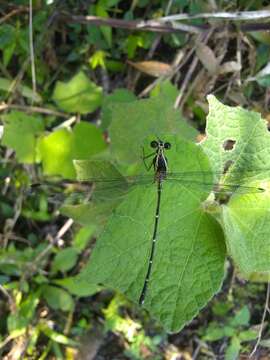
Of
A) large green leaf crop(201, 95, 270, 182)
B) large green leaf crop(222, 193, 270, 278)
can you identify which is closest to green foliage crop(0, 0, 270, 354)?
large green leaf crop(201, 95, 270, 182)

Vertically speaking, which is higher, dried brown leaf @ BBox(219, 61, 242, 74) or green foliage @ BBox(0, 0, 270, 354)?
dried brown leaf @ BBox(219, 61, 242, 74)

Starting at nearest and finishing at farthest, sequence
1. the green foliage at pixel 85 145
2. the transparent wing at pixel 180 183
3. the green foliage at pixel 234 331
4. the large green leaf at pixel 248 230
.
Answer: the large green leaf at pixel 248 230, the transparent wing at pixel 180 183, the green foliage at pixel 85 145, the green foliage at pixel 234 331

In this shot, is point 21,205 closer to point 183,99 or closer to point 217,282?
point 183,99

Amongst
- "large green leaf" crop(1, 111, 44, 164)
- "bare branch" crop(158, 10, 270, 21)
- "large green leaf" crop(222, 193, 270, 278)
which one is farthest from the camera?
"large green leaf" crop(1, 111, 44, 164)

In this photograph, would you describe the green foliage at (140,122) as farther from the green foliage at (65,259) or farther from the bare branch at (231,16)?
the green foliage at (65,259)

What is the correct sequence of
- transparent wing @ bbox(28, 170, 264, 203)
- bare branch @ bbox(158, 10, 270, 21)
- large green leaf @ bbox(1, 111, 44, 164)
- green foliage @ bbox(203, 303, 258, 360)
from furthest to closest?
green foliage @ bbox(203, 303, 258, 360)
large green leaf @ bbox(1, 111, 44, 164)
bare branch @ bbox(158, 10, 270, 21)
transparent wing @ bbox(28, 170, 264, 203)

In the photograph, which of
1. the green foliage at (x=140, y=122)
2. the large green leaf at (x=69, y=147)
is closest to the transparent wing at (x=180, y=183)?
the green foliage at (x=140, y=122)

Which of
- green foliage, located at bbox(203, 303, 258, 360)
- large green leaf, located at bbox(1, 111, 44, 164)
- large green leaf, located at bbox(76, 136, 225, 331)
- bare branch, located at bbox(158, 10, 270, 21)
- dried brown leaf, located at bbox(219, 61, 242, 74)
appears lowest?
green foliage, located at bbox(203, 303, 258, 360)

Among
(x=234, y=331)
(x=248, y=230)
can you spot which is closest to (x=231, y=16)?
(x=248, y=230)

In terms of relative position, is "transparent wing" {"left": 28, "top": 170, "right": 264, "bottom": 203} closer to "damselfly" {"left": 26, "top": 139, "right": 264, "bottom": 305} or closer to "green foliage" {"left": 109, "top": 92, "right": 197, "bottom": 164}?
"damselfly" {"left": 26, "top": 139, "right": 264, "bottom": 305}
